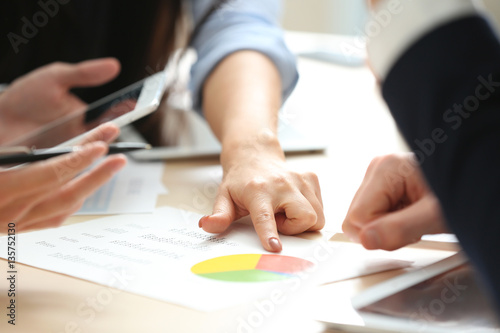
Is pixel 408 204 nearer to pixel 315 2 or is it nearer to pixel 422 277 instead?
pixel 422 277

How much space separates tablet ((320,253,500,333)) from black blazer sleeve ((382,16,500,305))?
0.22 ft

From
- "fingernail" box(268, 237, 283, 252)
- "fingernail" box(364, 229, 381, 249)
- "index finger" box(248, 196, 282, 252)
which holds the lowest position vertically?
"fingernail" box(364, 229, 381, 249)

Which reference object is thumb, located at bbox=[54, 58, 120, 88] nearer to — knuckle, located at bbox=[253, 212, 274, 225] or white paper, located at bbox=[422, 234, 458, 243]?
knuckle, located at bbox=[253, 212, 274, 225]

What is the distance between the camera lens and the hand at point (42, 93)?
87 cm

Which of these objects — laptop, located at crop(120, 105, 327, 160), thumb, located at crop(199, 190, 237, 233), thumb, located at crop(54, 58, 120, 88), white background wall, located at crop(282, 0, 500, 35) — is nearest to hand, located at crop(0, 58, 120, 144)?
thumb, located at crop(54, 58, 120, 88)

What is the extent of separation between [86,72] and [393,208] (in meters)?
0.53

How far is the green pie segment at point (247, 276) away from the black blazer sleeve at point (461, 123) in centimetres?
17

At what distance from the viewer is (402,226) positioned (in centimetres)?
50

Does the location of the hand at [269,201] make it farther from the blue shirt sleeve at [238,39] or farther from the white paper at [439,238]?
the blue shirt sleeve at [238,39]

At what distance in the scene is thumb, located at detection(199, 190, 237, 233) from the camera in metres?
0.57

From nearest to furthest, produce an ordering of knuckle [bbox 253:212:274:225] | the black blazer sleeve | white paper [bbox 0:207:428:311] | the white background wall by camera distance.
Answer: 1. the black blazer sleeve
2. white paper [bbox 0:207:428:311]
3. knuckle [bbox 253:212:274:225]
4. the white background wall

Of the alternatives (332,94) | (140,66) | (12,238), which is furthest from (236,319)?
(332,94)

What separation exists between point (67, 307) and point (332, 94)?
999mm

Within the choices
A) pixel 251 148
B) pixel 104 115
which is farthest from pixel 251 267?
pixel 104 115
